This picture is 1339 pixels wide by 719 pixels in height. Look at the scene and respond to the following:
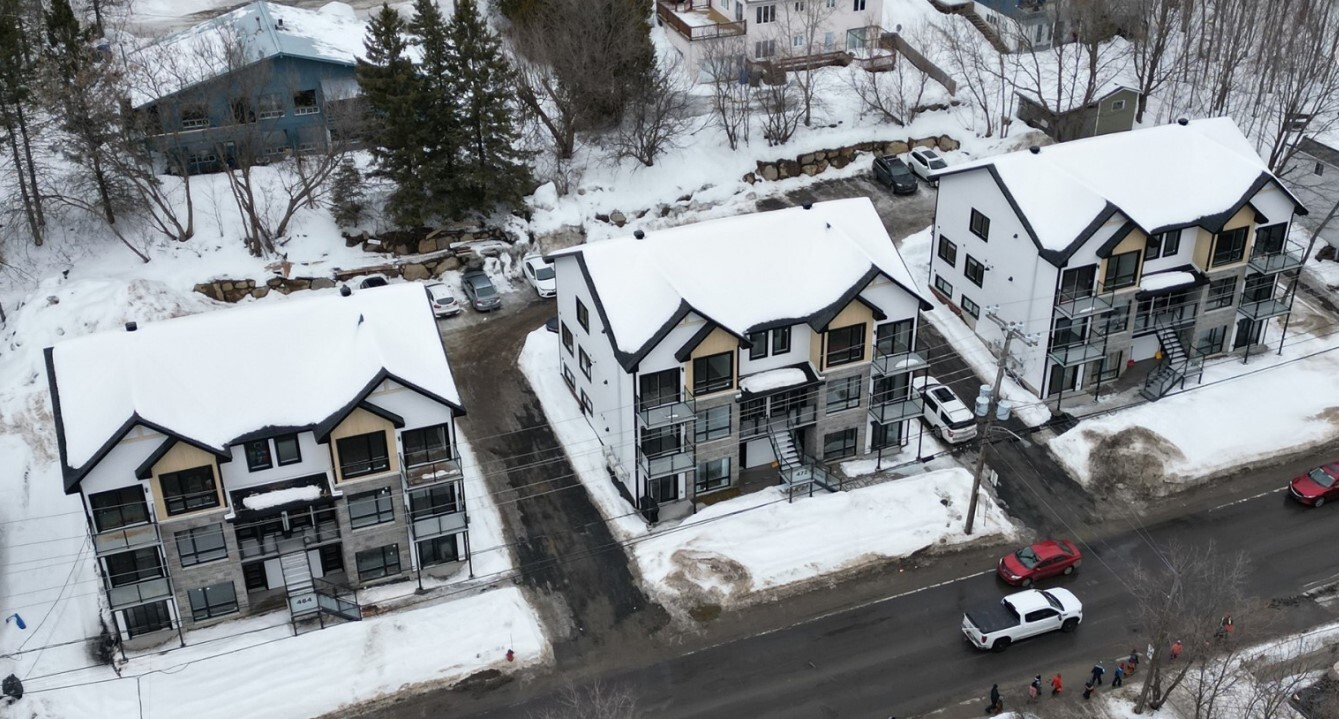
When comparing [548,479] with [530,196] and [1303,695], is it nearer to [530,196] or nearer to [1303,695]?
[530,196]

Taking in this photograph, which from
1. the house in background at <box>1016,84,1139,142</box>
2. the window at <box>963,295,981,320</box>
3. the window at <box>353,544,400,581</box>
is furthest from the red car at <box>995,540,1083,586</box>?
the house in background at <box>1016,84,1139,142</box>

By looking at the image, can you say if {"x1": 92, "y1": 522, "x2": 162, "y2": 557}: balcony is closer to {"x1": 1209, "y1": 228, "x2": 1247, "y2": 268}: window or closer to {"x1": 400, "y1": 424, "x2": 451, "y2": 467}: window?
{"x1": 400, "y1": 424, "x2": 451, "y2": 467}: window

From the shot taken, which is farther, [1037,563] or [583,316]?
[583,316]

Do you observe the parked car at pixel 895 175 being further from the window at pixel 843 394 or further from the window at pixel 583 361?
the window at pixel 583 361

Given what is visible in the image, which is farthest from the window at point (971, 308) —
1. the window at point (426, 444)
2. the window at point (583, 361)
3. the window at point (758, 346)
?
the window at point (426, 444)

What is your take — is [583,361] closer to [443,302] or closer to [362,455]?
[443,302]

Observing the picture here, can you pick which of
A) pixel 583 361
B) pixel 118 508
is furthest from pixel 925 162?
pixel 118 508
